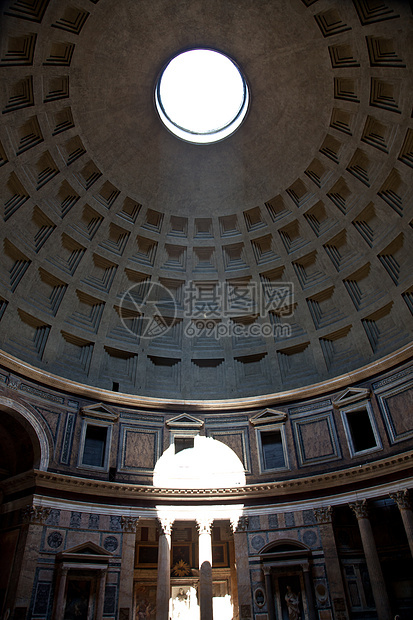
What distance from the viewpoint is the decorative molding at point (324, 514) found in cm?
2014

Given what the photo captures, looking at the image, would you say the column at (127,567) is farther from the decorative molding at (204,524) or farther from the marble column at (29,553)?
the marble column at (29,553)

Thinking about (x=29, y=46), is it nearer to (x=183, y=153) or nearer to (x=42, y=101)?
(x=42, y=101)

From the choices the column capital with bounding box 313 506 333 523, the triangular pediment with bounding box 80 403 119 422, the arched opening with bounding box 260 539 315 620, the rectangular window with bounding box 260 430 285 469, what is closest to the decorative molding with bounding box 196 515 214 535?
the arched opening with bounding box 260 539 315 620

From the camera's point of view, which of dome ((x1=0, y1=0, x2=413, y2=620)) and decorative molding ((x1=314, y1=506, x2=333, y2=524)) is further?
decorative molding ((x1=314, y1=506, x2=333, y2=524))

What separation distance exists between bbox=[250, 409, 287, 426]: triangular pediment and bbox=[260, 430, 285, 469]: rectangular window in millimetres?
603

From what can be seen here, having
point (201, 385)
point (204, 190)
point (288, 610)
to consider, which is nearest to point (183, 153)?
point (204, 190)

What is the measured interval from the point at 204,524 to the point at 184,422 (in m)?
5.13

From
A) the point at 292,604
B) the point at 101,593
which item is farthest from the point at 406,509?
the point at 101,593

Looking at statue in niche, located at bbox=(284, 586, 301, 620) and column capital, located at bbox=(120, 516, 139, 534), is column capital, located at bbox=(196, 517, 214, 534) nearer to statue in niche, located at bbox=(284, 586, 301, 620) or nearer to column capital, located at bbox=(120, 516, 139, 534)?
column capital, located at bbox=(120, 516, 139, 534)

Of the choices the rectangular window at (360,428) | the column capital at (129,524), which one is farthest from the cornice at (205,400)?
the column capital at (129,524)

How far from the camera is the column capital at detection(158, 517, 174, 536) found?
2080cm

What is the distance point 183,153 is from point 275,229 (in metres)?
6.82

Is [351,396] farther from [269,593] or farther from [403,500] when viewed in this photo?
[269,593]

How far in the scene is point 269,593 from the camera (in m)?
19.2
